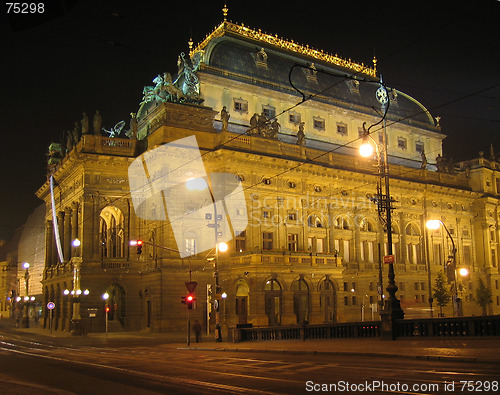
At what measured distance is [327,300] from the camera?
170ft

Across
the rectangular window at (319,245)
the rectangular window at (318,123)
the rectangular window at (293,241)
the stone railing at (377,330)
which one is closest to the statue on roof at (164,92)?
the rectangular window at (293,241)

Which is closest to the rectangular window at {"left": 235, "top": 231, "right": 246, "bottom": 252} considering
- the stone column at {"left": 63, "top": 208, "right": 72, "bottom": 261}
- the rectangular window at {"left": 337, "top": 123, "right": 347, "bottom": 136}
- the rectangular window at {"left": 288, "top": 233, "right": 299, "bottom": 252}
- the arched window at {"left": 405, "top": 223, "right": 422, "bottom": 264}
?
the rectangular window at {"left": 288, "top": 233, "right": 299, "bottom": 252}

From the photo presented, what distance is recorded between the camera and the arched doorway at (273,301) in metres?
47.9

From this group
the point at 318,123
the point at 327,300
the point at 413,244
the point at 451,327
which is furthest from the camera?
the point at 413,244

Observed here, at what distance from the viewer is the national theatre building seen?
48906 millimetres

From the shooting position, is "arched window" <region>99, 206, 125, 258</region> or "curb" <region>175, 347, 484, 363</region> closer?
"curb" <region>175, 347, 484, 363</region>

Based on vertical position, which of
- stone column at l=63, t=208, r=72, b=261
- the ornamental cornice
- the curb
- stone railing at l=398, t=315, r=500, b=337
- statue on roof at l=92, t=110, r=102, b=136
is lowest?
the curb

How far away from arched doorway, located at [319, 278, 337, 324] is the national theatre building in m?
0.20

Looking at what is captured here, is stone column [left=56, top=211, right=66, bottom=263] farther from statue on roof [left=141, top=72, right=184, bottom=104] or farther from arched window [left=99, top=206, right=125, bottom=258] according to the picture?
statue on roof [left=141, top=72, right=184, bottom=104]

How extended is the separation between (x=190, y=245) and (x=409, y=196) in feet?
97.2

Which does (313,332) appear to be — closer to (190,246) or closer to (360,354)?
(360,354)

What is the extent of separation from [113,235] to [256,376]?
47.8m

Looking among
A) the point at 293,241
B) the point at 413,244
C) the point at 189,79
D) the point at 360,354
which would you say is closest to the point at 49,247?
the point at 189,79

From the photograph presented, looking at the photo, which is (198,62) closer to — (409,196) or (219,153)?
(219,153)
